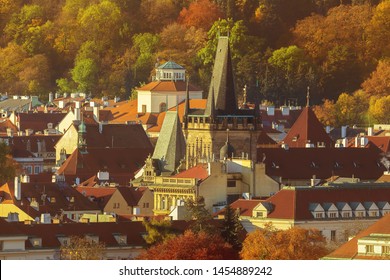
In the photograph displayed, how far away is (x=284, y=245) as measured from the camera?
71.6 metres

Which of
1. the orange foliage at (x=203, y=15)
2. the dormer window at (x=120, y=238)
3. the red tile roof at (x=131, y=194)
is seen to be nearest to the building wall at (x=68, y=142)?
the red tile roof at (x=131, y=194)

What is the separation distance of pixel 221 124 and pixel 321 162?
4722mm

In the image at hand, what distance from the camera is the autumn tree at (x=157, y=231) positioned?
7694 cm

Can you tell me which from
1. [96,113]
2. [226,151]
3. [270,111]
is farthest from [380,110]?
[226,151]

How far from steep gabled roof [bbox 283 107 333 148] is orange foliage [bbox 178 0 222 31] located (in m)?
46.3

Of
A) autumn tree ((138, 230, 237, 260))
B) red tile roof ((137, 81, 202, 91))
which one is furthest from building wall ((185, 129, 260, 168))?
autumn tree ((138, 230, 237, 260))

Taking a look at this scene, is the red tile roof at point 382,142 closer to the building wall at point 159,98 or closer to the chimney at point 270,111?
the building wall at point 159,98

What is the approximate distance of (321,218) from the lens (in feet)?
281

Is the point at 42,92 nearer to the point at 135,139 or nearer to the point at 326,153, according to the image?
the point at 135,139

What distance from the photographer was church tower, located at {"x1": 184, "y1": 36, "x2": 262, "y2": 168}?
107 m

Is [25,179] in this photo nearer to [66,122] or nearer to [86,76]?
[66,122]

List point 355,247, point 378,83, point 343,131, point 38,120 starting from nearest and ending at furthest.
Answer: point 355,247 < point 343,131 < point 38,120 < point 378,83

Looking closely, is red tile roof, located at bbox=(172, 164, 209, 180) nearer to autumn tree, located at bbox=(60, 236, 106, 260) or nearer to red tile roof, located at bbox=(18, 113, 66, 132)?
autumn tree, located at bbox=(60, 236, 106, 260)
